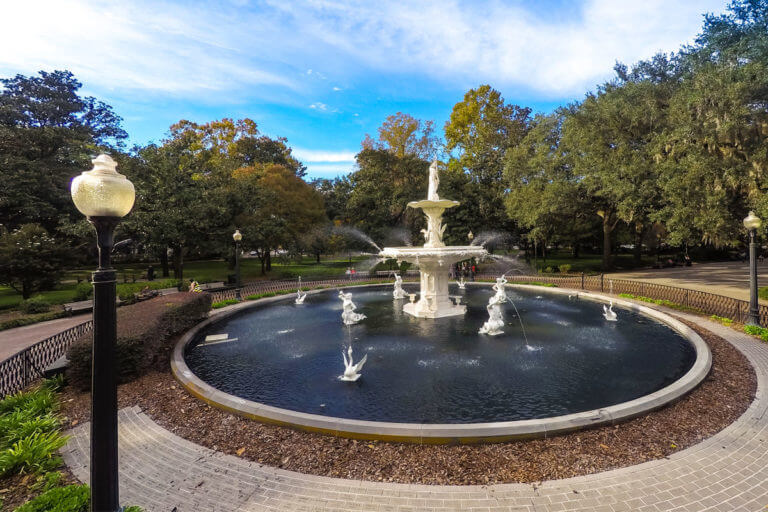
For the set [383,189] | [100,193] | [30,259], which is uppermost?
[383,189]

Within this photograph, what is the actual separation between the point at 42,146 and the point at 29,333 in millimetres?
25646

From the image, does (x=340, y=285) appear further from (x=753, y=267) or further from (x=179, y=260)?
(x=753, y=267)

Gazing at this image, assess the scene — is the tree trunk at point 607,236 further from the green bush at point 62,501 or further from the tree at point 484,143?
Result: the green bush at point 62,501

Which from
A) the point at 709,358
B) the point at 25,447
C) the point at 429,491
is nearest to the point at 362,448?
the point at 429,491

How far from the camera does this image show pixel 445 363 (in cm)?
1048

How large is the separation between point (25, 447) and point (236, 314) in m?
11.9

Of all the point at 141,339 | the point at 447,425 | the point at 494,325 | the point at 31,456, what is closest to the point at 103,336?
the point at 31,456

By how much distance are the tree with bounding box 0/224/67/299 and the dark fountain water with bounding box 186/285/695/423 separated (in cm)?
1278

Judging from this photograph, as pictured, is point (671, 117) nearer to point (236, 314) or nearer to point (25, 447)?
point (236, 314)

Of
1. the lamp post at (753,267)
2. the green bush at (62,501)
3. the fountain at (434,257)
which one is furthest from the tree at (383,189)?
the green bush at (62,501)

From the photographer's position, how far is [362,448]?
→ 20.6 feet

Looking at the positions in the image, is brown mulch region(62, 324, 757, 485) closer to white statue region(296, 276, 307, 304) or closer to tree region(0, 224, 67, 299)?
white statue region(296, 276, 307, 304)

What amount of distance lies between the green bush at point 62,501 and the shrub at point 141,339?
16.8 ft

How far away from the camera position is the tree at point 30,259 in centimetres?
1866
